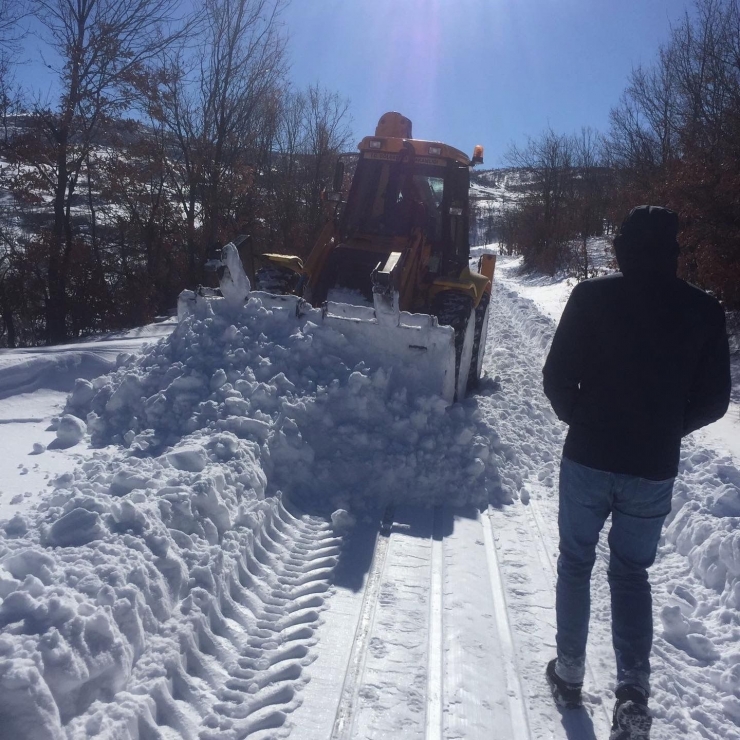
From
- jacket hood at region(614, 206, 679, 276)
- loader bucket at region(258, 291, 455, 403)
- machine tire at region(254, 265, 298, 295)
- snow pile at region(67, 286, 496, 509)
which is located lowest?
snow pile at region(67, 286, 496, 509)

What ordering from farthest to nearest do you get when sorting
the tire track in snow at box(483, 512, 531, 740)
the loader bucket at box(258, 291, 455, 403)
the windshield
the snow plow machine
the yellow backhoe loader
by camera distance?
the windshield < the snow plow machine < the yellow backhoe loader < the loader bucket at box(258, 291, 455, 403) < the tire track in snow at box(483, 512, 531, 740)

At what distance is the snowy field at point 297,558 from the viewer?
2.61 m

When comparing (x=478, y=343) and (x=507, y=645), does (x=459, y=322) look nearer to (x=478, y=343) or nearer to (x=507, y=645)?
(x=478, y=343)

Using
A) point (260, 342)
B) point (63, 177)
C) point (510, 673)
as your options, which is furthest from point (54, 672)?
point (63, 177)

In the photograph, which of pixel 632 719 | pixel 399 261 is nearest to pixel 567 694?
pixel 632 719

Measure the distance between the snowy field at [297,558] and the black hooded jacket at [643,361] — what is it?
3.92 ft

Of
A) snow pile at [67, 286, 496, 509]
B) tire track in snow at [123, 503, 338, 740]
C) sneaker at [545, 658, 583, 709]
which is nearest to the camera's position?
tire track in snow at [123, 503, 338, 740]

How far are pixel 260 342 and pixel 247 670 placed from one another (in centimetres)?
334

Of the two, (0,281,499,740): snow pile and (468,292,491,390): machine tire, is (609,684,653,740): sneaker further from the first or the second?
(468,292,491,390): machine tire

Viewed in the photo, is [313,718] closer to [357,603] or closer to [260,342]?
[357,603]

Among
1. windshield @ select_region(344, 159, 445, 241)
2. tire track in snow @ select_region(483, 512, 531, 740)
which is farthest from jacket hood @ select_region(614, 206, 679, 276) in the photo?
windshield @ select_region(344, 159, 445, 241)

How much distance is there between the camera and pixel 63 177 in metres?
12.6

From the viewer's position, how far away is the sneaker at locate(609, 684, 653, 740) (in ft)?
8.37

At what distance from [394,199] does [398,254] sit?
180 cm
